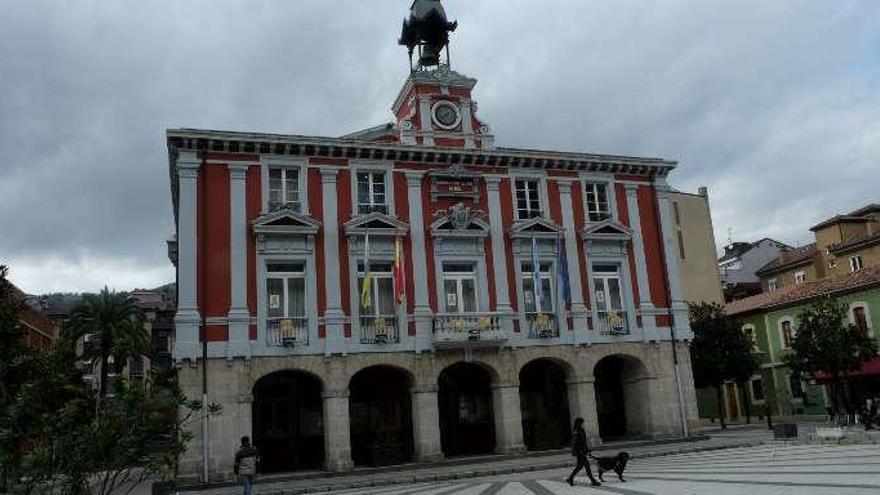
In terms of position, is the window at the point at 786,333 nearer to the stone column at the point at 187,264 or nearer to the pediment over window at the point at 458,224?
the pediment over window at the point at 458,224

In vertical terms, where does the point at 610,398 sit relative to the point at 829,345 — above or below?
below

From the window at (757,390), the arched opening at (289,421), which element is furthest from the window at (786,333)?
the arched opening at (289,421)

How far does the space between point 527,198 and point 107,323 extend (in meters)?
22.6

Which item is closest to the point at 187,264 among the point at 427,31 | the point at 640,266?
the point at 427,31

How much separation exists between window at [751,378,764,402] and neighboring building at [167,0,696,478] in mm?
16668

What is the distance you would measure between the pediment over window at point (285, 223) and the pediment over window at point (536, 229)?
25.1 ft

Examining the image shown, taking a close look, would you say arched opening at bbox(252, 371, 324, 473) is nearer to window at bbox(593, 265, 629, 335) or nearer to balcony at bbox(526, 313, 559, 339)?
balcony at bbox(526, 313, 559, 339)

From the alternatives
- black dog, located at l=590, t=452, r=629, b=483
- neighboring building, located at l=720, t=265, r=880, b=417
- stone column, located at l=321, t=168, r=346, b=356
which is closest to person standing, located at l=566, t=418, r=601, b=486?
black dog, located at l=590, t=452, r=629, b=483

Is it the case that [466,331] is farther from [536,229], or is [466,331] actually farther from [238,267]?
[238,267]

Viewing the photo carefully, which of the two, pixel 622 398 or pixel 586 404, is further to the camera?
pixel 622 398

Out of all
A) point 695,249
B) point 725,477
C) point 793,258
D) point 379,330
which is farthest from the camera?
point 793,258

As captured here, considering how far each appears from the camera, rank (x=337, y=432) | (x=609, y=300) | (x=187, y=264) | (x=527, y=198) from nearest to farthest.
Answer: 1. (x=187, y=264)
2. (x=337, y=432)
3. (x=527, y=198)
4. (x=609, y=300)

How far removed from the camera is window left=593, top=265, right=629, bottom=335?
29.7m

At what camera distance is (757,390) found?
44.9m
